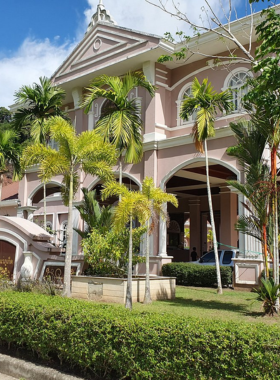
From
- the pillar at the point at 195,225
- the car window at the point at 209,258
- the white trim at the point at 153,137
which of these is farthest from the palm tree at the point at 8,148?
the pillar at the point at 195,225

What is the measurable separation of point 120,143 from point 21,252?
627 centimetres

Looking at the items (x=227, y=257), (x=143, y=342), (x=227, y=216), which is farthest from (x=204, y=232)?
(x=143, y=342)

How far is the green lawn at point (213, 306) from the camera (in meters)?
9.53

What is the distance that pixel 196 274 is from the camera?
16484 millimetres

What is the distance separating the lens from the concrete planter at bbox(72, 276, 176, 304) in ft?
39.0

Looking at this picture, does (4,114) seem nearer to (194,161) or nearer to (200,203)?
(200,203)

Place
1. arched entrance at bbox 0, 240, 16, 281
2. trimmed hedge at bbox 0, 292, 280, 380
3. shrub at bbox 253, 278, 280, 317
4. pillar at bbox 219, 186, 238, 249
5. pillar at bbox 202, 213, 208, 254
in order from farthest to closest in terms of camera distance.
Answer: pillar at bbox 202, 213, 208, 254 < pillar at bbox 219, 186, 238, 249 < arched entrance at bbox 0, 240, 16, 281 < shrub at bbox 253, 278, 280, 317 < trimmed hedge at bbox 0, 292, 280, 380

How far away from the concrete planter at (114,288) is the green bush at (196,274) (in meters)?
3.38

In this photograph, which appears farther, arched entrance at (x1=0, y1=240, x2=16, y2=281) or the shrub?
arched entrance at (x1=0, y1=240, x2=16, y2=281)

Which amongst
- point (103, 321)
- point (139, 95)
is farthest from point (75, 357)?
point (139, 95)

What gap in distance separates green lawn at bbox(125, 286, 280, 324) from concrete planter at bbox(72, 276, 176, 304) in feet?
1.45

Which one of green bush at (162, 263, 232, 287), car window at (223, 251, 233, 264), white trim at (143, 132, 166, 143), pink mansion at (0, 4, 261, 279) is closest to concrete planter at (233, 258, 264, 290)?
pink mansion at (0, 4, 261, 279)

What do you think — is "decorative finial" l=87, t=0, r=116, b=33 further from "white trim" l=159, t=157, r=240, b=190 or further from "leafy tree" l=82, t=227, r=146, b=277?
"leafy tree" l=82, t=227, r=146, b=277

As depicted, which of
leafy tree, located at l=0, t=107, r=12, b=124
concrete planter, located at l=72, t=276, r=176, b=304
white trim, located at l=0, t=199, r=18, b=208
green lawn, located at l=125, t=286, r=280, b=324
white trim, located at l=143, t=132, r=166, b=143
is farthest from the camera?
leafy tree, located at l=0, t=107, r=12, b=124
